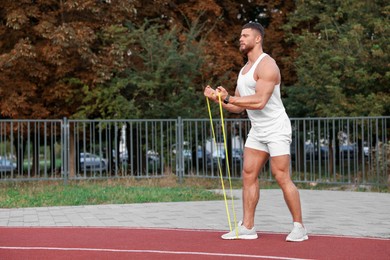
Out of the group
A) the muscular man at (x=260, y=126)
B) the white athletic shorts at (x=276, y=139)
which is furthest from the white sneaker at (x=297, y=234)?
the white athletic shorts at (x=276, y=139)

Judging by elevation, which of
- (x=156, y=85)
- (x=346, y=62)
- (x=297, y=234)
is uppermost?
(x=346, y=62)

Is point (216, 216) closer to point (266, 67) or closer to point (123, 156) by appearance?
point (266, 67)

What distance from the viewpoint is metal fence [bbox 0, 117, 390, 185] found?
1711cm

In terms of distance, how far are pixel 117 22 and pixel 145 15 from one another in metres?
2.64

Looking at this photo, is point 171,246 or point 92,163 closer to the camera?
point 171,246

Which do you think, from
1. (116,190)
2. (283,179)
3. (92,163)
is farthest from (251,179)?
(92,163)

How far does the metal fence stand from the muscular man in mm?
8626

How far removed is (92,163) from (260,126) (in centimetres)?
1120

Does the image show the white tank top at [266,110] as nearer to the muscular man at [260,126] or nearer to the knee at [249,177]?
the muscular man at [260,126]

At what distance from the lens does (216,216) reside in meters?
11.3

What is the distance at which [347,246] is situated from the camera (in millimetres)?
7945

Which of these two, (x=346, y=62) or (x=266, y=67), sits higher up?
(x=346, y=62)

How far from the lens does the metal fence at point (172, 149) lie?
17.1 meters

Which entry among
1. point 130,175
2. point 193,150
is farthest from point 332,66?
point 130,175
